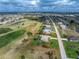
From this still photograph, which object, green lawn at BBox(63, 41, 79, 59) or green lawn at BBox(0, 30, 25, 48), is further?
green lawn at BBox(0, 30, 25, 48)

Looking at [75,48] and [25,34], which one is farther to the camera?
[25,34]

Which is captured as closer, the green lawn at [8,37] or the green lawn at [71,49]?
the green lawn at [71,49]

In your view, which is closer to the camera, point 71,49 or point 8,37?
point 71,49

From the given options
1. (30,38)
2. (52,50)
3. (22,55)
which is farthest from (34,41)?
(22,55)

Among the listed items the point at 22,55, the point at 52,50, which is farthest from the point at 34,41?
the point at 22,55

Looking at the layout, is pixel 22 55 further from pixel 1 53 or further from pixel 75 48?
pixel 75 48

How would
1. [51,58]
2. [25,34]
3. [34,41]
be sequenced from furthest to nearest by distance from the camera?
[25,34]
[34,41]
[51,58]

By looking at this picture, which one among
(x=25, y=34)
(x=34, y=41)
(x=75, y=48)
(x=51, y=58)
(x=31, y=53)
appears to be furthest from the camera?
(x=25, y=34)

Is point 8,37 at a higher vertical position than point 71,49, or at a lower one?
lower

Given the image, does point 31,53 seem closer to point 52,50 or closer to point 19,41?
point 52,50
